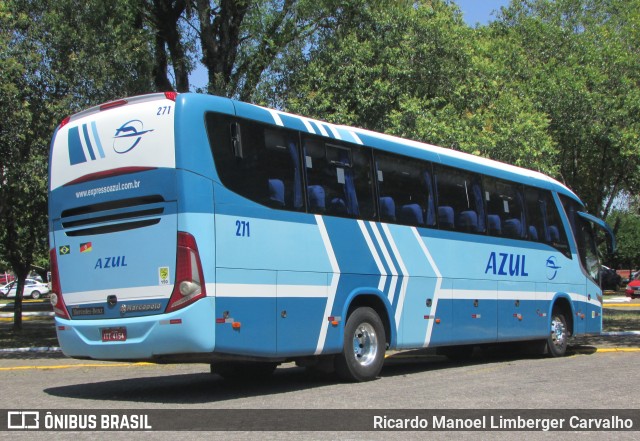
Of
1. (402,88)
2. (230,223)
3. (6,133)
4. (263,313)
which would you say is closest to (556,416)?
(263,313)

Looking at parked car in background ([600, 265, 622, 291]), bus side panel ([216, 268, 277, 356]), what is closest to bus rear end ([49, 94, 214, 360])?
bus side panel ([216, 268, 277, 356])

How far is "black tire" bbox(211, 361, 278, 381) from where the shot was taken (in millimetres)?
11562

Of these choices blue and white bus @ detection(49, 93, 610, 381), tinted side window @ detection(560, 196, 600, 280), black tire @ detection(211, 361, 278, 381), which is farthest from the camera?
tinted side window @ detection(560, 196, 600, 280)

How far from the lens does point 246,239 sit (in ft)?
31.2

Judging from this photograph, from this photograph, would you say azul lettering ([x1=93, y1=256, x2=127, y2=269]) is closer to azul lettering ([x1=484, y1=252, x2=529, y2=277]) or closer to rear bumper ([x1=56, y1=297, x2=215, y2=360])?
rear bumper ([x1=56, y1=297, x2=215, y2=360])

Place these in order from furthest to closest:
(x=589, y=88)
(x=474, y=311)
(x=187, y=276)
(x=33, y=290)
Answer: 1. (x=33, y=290)
2. (x=589, y=88)
3. (x=474, y=311)
4. (x=187, y=276)

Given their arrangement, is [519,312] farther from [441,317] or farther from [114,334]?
[114,334]

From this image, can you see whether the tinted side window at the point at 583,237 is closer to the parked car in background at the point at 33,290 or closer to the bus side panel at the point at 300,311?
the bus side panel at the point at 300,311

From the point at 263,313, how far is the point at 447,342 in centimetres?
439

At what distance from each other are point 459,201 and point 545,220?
3191 mm

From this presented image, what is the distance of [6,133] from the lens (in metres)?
16.2

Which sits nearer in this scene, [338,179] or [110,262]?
[110,262]

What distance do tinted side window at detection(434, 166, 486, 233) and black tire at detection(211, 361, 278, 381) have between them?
3.64 metres

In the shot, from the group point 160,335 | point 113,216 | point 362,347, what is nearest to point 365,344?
point 362,347
